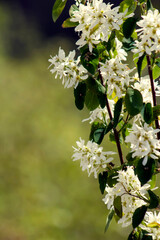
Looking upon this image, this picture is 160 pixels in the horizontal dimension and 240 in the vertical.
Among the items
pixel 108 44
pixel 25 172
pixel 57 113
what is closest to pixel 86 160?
pixel 108 44

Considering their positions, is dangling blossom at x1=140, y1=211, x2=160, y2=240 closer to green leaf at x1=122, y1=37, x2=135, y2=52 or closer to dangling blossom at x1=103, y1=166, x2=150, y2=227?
dangling blossom at x1=103, y1=166, x2=150, y2=227

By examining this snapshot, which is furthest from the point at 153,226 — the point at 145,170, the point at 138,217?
the point at 145,170

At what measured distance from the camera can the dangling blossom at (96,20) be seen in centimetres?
76

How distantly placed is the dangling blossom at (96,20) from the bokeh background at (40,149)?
2141 mm

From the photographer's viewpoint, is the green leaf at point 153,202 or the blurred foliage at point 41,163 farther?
the blurred foliage at point 41,163

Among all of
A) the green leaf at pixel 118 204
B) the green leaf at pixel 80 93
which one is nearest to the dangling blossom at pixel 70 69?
the green leaf at pixel 80 93

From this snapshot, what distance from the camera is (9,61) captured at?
530cm

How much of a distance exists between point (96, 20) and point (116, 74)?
0.35 ft

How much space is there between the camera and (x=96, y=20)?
2.47 ft

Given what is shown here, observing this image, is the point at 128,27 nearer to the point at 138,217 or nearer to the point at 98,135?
the point at 98,135

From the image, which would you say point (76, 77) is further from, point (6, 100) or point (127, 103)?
point (6, 100)

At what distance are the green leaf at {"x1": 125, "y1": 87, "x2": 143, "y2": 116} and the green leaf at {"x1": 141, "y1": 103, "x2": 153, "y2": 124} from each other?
1 centimetres

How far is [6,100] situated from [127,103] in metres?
3.76

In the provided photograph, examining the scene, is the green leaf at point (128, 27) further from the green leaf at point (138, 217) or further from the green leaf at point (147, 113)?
the green leaf at point (138, 217)
